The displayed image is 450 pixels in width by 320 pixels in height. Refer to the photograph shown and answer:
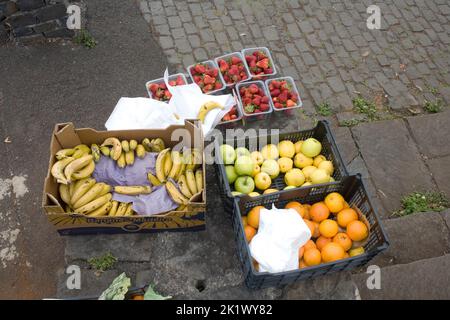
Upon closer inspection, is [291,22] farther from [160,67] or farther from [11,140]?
[11,140]

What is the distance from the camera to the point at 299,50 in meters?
5.79

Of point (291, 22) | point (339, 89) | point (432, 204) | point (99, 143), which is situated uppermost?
point (99, 143)

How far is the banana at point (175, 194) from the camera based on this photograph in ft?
10.8

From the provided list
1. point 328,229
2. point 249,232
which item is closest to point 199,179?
point 249,232

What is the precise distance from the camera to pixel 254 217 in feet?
11.1

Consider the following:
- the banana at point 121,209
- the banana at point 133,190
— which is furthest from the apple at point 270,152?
the banana at point 121,209

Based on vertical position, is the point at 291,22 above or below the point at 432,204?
above

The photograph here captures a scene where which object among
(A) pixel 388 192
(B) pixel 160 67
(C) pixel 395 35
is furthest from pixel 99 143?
(C) pixel 395 35

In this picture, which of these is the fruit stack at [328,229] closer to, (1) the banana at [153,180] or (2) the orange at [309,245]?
(2) the orange at [309,245]

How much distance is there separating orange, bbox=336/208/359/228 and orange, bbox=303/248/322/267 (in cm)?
37

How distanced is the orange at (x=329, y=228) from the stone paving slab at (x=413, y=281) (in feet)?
2.32

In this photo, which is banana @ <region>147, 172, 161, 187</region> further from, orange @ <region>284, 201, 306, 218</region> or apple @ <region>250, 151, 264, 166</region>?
orange @ <region>284, 201, 306, 218</region>

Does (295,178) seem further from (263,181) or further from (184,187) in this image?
(184,187)
